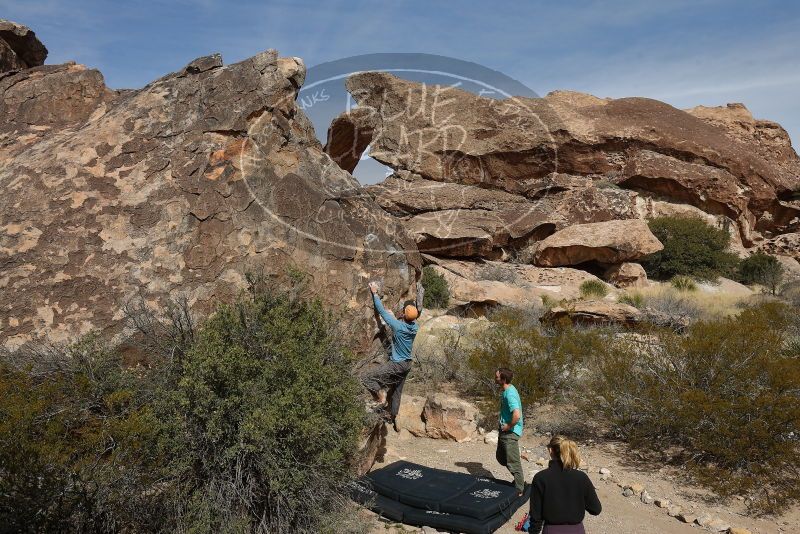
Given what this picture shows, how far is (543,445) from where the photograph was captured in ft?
21.3

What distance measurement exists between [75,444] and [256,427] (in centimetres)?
89

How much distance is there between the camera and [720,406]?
5.49 meters

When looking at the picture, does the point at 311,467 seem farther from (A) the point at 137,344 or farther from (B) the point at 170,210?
(B) the point at 170,210

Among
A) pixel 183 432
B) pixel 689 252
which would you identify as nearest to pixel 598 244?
pixel 689 252

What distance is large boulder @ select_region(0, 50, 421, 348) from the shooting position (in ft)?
13.5

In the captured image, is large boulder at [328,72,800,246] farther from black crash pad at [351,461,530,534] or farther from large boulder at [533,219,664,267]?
black crash pad at [351,461,530,534]

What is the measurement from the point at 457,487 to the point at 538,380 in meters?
3.04

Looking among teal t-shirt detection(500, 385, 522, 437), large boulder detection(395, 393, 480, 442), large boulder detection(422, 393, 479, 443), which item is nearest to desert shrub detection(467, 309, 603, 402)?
large boulder detection(395, 393, 480, 442)

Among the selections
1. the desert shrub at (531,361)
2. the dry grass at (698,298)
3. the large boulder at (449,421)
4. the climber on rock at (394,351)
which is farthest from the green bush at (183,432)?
the dry grass at (698,298)

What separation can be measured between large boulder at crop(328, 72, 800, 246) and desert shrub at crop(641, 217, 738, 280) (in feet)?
5.58

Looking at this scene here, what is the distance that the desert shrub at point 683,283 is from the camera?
678 inches

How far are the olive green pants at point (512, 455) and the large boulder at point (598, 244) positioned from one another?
43.2 ft

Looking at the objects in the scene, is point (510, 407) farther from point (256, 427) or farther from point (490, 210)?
point (490, 210)

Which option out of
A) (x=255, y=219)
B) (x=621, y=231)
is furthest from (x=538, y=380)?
(x=621, y=231)
